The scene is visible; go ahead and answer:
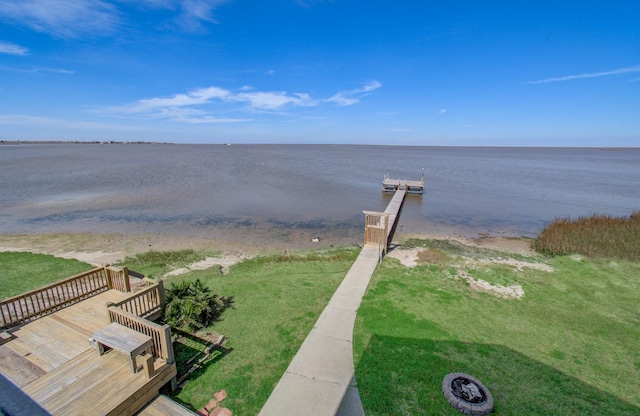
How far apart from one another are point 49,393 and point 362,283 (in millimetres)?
8463

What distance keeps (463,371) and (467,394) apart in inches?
35.7

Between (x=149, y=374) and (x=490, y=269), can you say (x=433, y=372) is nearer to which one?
(x=149, y=374)

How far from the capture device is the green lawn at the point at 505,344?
6148 mm

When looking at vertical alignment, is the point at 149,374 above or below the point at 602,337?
above

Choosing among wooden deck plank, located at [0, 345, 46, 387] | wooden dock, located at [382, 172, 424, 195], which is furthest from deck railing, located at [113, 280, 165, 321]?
wooden dock, located at [382, 172, 424, 195]

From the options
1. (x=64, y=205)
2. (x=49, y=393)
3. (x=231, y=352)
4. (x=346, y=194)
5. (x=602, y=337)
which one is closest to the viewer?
(x=49, y=393)

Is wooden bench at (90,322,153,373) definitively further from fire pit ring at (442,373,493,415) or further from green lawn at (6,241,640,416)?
fire pit ring at (442,373,493,415)

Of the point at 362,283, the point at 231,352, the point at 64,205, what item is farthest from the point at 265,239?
the point at 64,205

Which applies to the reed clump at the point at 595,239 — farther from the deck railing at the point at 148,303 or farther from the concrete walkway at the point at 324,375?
the deck railing at the point at 148,303

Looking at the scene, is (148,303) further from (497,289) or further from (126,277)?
(497,289)

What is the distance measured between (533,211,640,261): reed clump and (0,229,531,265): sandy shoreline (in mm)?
1282

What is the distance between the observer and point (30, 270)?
12.7 meters

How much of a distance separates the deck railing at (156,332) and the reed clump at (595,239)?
18212 mm

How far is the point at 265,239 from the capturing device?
763 inches
